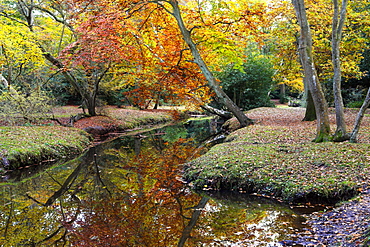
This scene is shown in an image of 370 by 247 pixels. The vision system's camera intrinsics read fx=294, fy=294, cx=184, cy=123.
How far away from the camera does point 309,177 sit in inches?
226

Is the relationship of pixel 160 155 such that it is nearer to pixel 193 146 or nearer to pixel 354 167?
pixel 193 146

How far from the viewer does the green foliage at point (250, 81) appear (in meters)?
22.3

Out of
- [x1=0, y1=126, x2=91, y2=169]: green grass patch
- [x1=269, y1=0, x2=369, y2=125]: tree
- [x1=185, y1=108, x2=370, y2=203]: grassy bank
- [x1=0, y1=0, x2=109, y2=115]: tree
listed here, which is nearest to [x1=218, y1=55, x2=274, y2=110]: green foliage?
[x1=269, y1=0, x2=369, y2=125]: tree

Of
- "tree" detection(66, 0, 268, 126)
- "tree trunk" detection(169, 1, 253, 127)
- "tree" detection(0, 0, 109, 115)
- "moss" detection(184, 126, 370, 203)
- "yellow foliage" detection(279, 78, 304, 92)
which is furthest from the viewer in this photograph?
"yellow foliage" detection(279, 78, 304, 92)

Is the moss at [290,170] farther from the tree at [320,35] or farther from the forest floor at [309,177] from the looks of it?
the tree at [320,35]

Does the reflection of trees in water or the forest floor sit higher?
the forest floor

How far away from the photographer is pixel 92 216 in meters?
5.23

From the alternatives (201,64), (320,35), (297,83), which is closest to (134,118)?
(201,64)

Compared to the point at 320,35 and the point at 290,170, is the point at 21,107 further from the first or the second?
the point at 320,35

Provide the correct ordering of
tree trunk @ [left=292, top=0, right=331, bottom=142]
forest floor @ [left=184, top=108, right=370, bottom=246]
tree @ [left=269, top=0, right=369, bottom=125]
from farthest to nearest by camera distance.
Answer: tree @ [left=269, top=0, right=369, bottom=125]
tree trunk @ [left=292, top=0, right=331, bottom=142]
forest floor @ [left=184, top=108, right=370, bottom=246]

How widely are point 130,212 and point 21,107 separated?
1012 cm

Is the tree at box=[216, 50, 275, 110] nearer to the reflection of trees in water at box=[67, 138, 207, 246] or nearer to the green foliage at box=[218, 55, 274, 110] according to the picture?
the green foliage at box=[218, 55, 274, 110]

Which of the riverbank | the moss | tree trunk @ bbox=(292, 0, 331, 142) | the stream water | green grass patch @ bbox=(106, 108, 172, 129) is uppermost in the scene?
tree trunk @ bbox=(292, 0, 331, 142)

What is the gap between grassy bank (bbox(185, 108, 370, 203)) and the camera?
5.33 meters
